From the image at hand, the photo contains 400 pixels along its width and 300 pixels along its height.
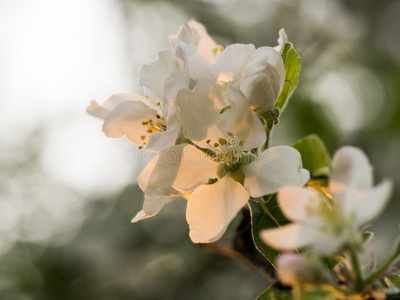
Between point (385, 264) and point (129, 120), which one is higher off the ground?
point (385, 264)

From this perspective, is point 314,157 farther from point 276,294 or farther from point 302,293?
point 302,293

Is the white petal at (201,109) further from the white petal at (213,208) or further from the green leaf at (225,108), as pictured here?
the white petal at (213,208)

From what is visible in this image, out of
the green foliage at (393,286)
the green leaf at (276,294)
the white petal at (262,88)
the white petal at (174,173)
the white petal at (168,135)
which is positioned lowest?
the green leaf at (276,294)

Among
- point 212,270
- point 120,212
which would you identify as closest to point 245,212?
point 212,270

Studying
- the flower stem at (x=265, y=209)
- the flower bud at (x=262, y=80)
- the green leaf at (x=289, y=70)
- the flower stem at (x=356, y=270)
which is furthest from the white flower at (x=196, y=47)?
the flower stem at (x=356, y=270)

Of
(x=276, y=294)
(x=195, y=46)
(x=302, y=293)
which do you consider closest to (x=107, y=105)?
(x=195, y=46)

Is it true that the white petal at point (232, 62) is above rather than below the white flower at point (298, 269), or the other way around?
above

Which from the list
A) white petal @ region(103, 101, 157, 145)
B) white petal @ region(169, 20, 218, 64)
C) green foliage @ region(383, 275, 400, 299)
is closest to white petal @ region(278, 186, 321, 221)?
green foliage @ region(383, 275, 400, 299)
